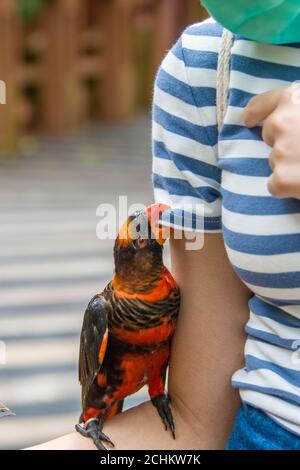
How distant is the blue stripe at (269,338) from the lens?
0.96 metres

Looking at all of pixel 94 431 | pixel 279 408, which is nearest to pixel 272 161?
pixel 279 408

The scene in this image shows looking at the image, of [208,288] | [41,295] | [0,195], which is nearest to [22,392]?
[41,295]

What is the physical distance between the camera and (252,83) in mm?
957

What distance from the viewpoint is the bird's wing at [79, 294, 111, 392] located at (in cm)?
100

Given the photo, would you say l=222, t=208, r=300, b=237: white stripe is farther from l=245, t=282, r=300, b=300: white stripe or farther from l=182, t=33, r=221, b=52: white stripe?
l=182, t=33, r=221, b=52: white stripe

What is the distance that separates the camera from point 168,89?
1019 millimetres

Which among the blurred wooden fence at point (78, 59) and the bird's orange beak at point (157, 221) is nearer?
the bird's orange beak at point (157, 221)

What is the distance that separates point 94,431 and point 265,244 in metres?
0.27

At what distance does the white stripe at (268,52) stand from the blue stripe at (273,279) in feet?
0.64

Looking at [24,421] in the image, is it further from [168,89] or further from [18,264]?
[168,89]

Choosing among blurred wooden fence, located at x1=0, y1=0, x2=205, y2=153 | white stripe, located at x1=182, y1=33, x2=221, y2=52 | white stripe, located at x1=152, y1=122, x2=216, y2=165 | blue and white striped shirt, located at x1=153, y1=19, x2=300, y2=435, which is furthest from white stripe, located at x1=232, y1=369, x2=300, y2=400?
blurred wooden fence, located at x1=0, y1=0, x2=205, y2=153

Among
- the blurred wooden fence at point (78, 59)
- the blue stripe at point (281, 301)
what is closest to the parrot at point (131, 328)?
the blue stripe at point (281, 301)

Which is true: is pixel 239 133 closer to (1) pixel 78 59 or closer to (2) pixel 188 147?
(2) pixel 188 147

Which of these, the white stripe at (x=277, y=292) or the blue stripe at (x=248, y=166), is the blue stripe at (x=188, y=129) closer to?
the blue stripe at (x=248, y=166)
